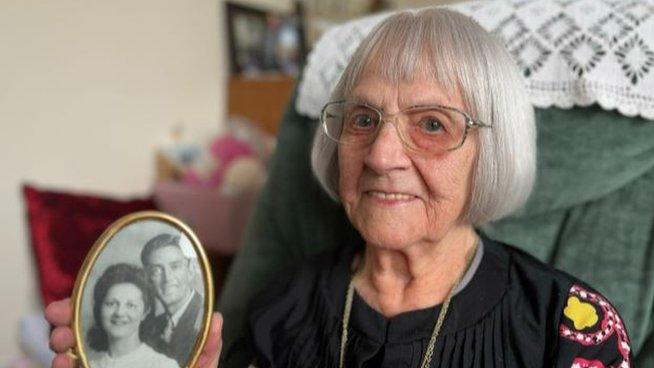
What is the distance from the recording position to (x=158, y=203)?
6.03 feet

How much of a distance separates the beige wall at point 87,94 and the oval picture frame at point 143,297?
937mm

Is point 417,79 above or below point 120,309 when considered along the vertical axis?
above

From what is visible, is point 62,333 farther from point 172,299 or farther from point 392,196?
point 392,196

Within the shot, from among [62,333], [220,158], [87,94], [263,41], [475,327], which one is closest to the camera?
[62,333]

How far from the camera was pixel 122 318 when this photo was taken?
2.37 ft

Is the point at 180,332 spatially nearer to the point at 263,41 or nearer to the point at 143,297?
the point at 143,297

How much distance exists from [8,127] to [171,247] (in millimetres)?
975

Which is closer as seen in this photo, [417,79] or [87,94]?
[417,79]

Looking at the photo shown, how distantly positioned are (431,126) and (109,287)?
47 cm

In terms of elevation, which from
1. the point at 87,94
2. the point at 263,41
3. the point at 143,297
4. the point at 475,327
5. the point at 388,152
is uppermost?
the point at 263,41

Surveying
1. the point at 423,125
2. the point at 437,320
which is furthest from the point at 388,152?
the point at 437,320

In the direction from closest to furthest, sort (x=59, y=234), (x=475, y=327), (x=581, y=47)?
1. (x=475, y=327)
2. (x=581, y=47)
3. (x=59, y=234)

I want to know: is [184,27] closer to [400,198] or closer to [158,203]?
[158,203]

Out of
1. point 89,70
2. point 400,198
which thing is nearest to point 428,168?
point 400,198
